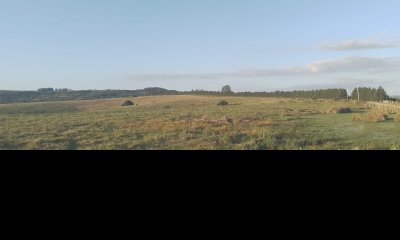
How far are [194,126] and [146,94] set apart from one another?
5.65ft

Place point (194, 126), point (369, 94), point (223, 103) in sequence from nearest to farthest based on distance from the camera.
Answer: point (194, 126) → point (369, 94) → point (223, 103)

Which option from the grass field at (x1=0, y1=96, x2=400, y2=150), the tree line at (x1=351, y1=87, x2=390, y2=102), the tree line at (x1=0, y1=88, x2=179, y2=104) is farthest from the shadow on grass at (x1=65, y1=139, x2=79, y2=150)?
the tree line at (x1=351, y1=87, x2=390, y2=102)

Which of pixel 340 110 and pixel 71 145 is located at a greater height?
pixel 340 110

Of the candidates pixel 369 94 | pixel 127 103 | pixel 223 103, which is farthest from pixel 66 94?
pixel 369 94

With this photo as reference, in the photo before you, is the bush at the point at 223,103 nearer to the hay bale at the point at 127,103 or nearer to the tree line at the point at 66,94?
the tree line at the point at 66,94

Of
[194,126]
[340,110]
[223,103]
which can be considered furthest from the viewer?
[223,103]

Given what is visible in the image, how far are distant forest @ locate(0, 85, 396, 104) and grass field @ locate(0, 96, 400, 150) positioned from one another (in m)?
0.10

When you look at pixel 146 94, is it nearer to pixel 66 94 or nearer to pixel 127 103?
pixel 127 103

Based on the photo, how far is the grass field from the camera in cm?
469

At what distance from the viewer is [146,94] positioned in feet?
22.4

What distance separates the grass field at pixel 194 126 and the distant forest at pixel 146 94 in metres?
0.10

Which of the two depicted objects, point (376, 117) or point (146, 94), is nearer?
point (376, 117)
